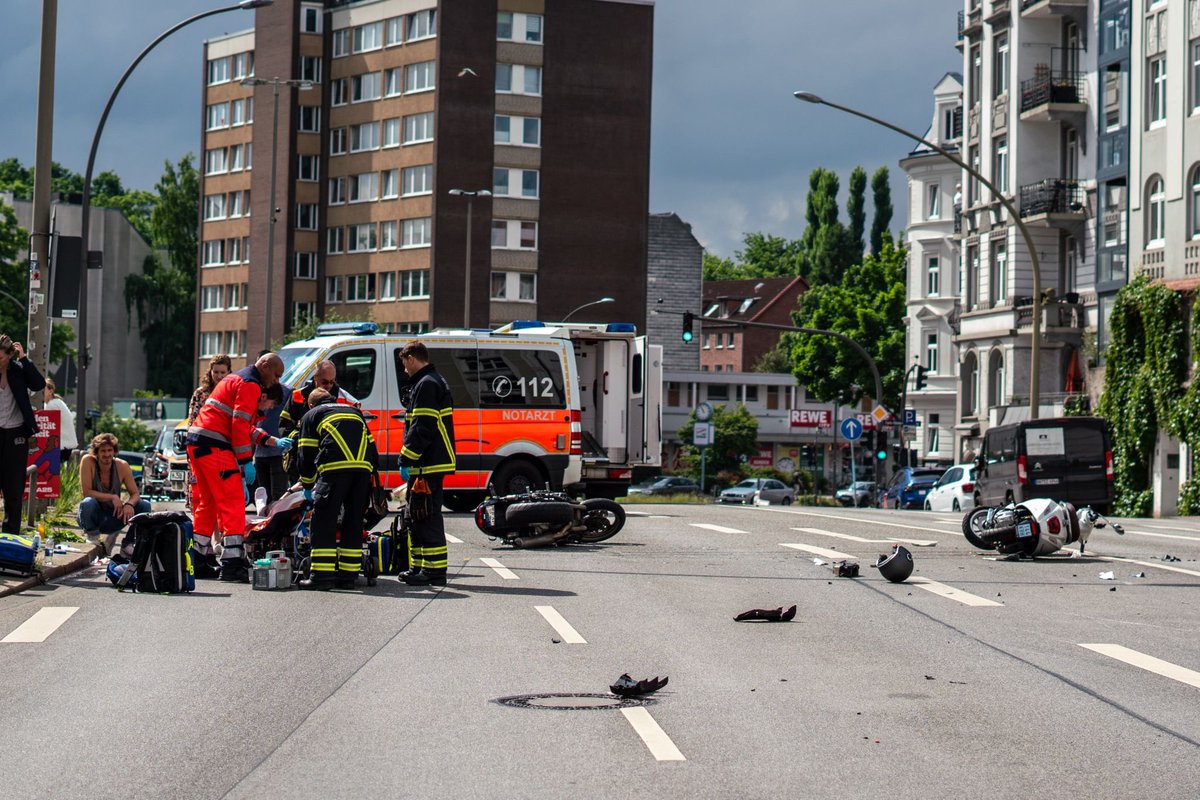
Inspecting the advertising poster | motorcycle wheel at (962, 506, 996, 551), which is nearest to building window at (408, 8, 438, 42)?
the advertising poster

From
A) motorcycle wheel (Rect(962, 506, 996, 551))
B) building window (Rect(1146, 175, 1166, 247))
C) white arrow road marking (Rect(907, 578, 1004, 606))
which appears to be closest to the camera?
white arrow road marking (Rect(907, 578, 1004, 606))

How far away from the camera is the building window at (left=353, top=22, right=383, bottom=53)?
288 ft

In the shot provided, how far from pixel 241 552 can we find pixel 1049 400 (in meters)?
43.2

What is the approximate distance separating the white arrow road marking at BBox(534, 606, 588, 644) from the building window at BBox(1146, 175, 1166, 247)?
3713cm

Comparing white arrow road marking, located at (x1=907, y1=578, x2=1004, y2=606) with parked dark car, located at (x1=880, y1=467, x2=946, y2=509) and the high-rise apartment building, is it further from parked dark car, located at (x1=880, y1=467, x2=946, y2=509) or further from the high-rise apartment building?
the high-rise apartment building

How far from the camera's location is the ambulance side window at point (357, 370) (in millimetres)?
26625

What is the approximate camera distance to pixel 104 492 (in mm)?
17969

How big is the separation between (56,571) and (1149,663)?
9.17 m

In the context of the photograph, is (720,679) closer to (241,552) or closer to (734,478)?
(241,552)

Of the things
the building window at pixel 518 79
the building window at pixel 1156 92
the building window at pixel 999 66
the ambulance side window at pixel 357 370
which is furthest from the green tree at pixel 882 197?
the ambulance side window at pixel 357 370

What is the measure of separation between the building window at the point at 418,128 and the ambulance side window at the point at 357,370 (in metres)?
59.7

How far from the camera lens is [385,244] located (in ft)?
287

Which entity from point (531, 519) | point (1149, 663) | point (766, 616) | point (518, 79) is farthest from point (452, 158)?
point (1149, 663)

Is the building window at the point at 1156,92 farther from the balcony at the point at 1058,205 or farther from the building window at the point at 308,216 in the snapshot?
the building window at the point at 308,216
